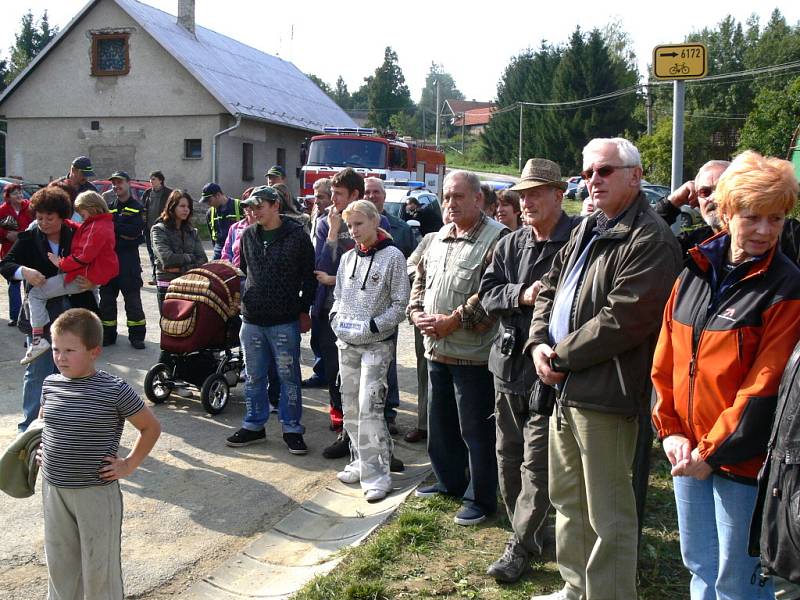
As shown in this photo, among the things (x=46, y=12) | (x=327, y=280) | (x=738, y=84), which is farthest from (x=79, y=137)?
(x=738, y=84)

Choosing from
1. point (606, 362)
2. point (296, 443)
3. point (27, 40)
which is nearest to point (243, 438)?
point (296, 443)

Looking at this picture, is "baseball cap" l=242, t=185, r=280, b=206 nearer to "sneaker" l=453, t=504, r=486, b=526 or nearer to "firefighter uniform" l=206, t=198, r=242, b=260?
"sneaker" l=453, t=504, r=486, b=526

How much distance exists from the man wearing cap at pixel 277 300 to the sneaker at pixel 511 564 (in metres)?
2.69

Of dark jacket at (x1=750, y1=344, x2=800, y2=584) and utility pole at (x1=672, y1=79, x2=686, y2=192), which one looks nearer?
dark jacket at (x1=750, y1=344, x2=800, y2=584)

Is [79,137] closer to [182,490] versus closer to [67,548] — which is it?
[182,490]

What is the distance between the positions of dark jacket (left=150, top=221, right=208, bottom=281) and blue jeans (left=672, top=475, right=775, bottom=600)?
7.08 metres

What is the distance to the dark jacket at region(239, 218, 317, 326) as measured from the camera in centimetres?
649

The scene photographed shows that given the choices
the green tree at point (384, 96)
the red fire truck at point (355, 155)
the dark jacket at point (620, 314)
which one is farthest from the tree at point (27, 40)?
the dark jacket at point (620, 314)

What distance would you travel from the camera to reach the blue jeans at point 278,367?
6.57 metres

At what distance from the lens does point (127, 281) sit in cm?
1023

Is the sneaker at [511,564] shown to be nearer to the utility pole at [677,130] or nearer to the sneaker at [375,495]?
the sneaker at [375,495]

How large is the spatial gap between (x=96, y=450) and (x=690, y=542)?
256 centimetres

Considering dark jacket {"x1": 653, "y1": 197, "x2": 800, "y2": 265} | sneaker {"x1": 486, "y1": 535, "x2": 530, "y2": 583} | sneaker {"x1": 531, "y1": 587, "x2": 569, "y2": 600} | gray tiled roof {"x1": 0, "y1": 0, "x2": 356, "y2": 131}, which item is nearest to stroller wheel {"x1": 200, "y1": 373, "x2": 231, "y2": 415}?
sneaker {"x1": 486, "y1": 535, "x2": 530, "y2": 583}

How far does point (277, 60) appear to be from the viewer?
Answer: 1602 inches
